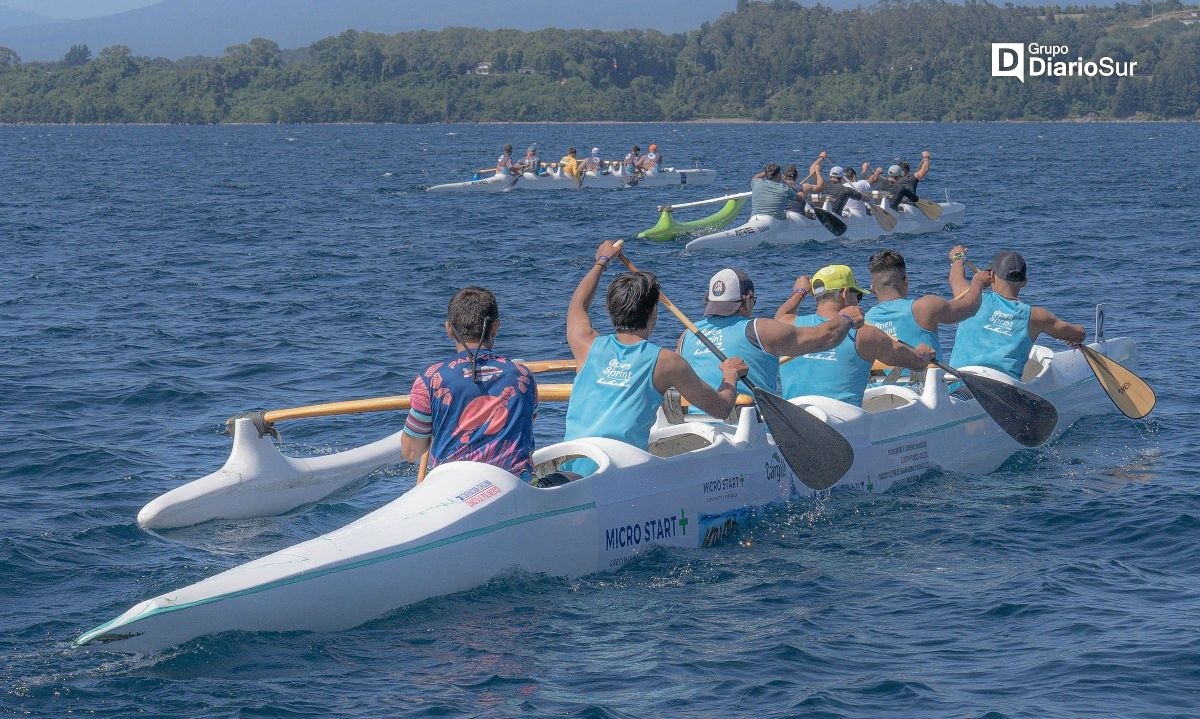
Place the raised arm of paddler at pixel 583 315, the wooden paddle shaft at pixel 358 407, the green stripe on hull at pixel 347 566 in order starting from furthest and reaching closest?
the wooden paddle shaft at pixel 358 407 < the raised arm of paddler at pixel 583 315 < the green stripe on hull at pixel 347 566

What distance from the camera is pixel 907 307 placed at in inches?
417

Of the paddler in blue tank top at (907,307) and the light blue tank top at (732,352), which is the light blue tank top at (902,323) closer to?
the paddler in blue tank top at (907,307)

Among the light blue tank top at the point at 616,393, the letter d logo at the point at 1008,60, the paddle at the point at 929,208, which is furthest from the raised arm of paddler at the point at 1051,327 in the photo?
the letter d logo at the point at 1008,60

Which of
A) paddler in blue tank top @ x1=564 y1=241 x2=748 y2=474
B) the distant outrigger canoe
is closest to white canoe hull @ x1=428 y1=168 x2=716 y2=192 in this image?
the distant outrigger canoe

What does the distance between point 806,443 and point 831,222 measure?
16975 millimetres

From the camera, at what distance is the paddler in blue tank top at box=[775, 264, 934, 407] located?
9.62 m

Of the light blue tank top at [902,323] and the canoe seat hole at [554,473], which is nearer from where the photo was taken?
the canoe seat hole at [554,473]

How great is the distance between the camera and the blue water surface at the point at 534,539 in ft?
21.5

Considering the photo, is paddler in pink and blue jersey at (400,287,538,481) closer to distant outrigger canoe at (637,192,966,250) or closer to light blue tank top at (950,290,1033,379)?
light blue tank top at (950,290,1033,379)

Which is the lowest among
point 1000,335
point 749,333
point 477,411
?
point 1000,335

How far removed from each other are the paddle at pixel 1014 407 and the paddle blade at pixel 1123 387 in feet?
3.62

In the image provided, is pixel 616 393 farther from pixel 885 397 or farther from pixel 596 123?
pixel 596 123

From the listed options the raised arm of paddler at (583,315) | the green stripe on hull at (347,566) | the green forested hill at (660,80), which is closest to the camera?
the green stripe on hull at (347,566)

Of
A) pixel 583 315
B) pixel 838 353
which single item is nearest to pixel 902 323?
pixel 838 353
